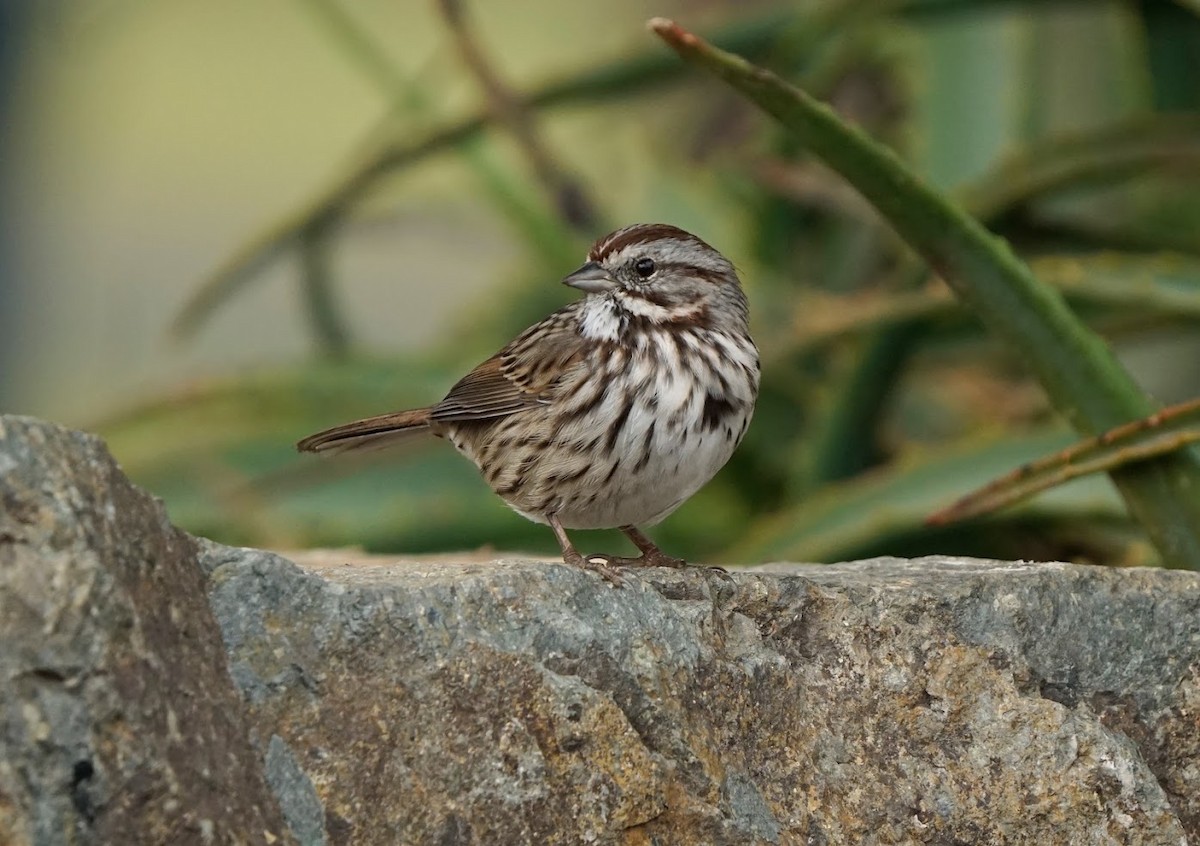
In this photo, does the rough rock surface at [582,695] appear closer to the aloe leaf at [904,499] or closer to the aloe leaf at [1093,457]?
the aloe leaf at [1093,457]

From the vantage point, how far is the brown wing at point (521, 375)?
3.14m

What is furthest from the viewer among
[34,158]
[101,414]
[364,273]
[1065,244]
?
[364,273]

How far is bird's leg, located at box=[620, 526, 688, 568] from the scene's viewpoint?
3.02 m

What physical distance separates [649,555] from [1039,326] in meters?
0.82

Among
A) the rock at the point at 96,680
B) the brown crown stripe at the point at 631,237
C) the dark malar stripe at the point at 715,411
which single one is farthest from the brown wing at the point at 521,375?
the rock at the point at 96,680

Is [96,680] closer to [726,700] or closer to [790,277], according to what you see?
[726,700]

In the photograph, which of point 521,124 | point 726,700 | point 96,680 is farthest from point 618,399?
point 521,124

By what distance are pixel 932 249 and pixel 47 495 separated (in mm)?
1850

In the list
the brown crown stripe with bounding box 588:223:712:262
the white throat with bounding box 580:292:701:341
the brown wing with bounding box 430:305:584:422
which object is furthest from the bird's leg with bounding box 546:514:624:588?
the brown crown stripe with bounding box 588:223:712:262

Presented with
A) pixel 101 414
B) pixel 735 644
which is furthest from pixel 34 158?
pixel 735 644

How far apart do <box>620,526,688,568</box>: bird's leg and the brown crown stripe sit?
513mm

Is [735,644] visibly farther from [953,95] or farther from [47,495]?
[953,95]

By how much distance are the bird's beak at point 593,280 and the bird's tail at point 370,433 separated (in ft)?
1.46

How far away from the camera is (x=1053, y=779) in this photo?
2406 millimetres
